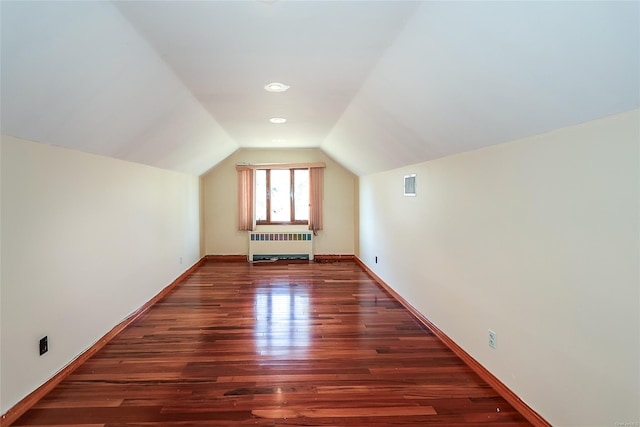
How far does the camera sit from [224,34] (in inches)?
81.2

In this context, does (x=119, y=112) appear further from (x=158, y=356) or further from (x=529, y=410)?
(x=529, y=410)

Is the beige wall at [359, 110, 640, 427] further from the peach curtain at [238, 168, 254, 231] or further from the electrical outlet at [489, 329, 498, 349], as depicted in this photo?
the peach curtain at [238, 168, 254, 231]

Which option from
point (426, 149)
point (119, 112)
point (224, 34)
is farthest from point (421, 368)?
point (119, 112)

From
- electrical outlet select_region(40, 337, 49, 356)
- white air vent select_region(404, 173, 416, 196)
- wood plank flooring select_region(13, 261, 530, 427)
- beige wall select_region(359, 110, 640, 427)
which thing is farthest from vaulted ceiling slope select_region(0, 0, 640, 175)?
wood plank flooring select_region(13, 261, 530, 427)

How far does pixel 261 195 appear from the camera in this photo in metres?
7.62

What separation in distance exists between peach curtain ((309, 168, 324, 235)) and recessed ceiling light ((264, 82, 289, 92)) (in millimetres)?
4246

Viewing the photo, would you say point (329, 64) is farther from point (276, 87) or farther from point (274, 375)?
point (274, 375)

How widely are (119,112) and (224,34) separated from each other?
3.71 feet

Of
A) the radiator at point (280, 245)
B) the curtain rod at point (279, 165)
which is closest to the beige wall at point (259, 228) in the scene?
the curtain rod at point (279, 165)

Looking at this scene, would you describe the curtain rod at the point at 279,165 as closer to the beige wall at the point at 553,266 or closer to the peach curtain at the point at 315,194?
the peach curtain at the point at 315,194

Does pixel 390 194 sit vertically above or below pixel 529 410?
above

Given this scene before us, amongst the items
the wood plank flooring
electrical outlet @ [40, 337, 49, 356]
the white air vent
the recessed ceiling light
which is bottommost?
the wood plank flooring

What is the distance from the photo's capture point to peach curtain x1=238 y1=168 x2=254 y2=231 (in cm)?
736

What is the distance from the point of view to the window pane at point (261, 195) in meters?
A: 7.59
